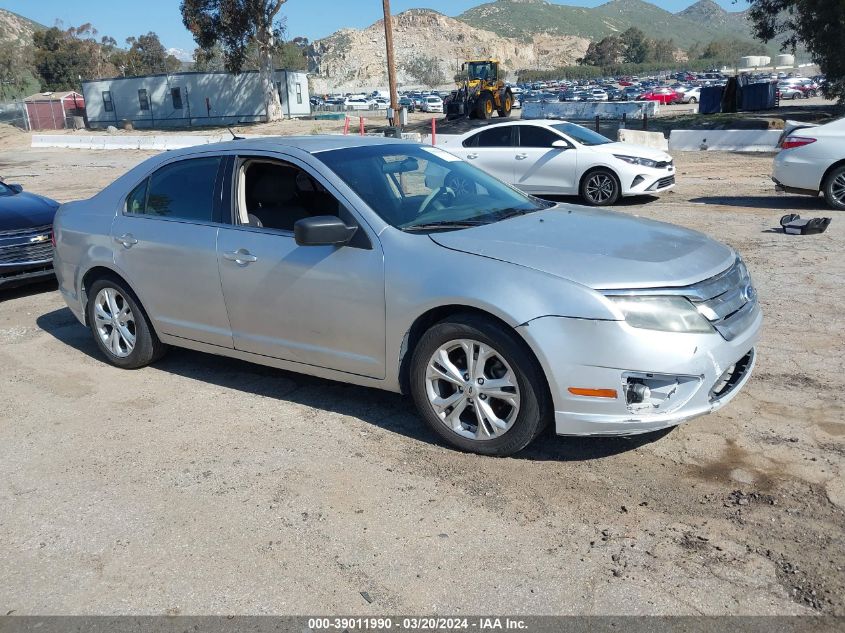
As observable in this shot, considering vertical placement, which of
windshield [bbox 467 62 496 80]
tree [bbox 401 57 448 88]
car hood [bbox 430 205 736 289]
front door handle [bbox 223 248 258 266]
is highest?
tree [bbox 401 57 448 88]

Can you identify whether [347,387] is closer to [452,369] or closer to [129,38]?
[452,369]

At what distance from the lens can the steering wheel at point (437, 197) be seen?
15.6ft

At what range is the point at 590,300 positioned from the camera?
3758 mm

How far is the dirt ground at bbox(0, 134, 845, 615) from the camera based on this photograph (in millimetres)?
3158

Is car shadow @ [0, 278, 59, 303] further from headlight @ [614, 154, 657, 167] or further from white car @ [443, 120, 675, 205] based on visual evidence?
headlight @ [614, 154, 657, 167]

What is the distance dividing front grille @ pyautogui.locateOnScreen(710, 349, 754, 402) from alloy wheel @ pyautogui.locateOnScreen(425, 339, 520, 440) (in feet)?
3.32

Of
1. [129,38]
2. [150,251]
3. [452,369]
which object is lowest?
[452,369]

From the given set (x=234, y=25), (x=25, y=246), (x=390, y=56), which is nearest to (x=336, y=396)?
(x=25, y=246)

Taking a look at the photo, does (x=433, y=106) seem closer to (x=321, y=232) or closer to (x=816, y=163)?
(x=816, y=163)

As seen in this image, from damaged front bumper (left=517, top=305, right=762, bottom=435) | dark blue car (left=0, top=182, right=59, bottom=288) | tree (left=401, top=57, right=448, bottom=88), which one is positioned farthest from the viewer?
tree (left=401, top=57, right=448, bottom=88)

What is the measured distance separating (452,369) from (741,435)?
169 cm

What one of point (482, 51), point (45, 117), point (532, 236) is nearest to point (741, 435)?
point (532, 236)

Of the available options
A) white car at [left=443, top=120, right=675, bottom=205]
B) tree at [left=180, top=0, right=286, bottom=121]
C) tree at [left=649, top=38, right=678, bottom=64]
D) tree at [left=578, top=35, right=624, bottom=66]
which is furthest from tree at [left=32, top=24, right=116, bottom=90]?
tree at [left=649, top=38, right=678, bottom=64]

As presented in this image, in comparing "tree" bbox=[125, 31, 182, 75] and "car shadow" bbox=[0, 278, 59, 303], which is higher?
"tree" bbox=[125, 31, 182, 75]
